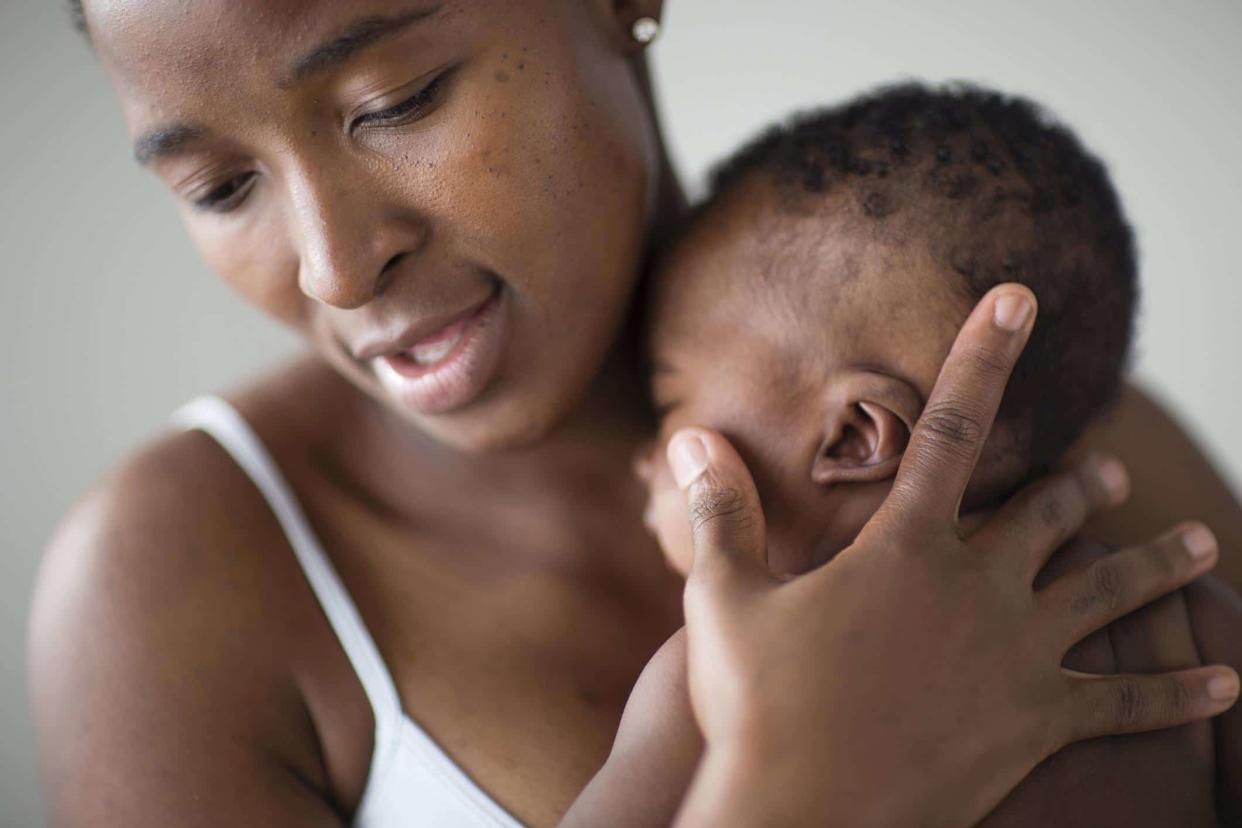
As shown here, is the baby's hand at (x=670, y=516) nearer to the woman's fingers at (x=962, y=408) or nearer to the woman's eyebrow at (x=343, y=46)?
the woman's fingers at (x=962, y=408)

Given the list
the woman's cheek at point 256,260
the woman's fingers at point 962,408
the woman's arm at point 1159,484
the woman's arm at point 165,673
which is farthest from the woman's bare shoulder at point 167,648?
the woman's arm at point 1159,484

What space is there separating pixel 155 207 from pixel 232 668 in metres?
0.86

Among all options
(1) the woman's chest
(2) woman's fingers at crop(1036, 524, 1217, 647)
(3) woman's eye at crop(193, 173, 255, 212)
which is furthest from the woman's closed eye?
(2) woman's fingers at crop(1036, 524, 1217, 647)

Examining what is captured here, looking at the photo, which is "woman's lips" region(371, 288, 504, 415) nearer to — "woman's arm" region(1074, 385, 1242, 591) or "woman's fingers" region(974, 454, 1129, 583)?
"woman's fingers" region(974, 454, 1129, 583)

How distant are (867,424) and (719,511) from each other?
0.18 metres

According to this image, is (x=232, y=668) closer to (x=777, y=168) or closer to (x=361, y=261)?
(x=361, y=261)

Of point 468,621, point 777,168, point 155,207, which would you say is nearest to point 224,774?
point 468,621

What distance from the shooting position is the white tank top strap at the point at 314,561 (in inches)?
36.8

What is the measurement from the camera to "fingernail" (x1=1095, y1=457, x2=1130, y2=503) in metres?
1.00

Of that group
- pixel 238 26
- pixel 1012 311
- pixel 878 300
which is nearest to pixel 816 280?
pixel 878 300

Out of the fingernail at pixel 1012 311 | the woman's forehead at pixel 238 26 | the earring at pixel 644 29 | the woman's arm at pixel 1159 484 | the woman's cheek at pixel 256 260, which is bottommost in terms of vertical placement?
the woman's arm at pixel 1159 484

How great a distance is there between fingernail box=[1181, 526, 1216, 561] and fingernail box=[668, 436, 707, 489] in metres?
0.46

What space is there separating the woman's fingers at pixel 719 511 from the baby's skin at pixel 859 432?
53 millimetres

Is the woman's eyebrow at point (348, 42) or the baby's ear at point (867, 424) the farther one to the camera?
the baby's ear at point (867, 424)
